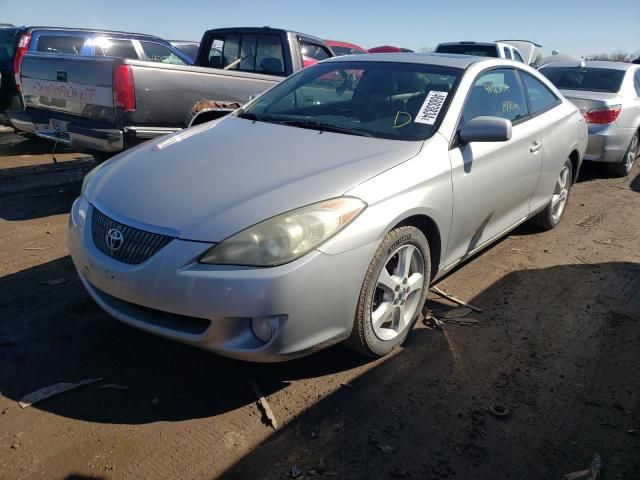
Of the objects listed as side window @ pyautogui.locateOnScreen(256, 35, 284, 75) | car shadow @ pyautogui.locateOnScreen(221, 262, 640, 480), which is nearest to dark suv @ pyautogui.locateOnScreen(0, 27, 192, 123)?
side window @ pyautogui.locateOnScreen(256, 35, 284, 75)

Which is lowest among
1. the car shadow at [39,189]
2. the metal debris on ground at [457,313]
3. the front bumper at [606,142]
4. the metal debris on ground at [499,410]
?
the car shadow at [39,189]

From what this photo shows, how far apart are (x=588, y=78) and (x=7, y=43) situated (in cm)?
888

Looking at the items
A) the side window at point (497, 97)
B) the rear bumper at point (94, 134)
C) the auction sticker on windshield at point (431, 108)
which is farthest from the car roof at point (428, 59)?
the rear bumper at point (94, 134)

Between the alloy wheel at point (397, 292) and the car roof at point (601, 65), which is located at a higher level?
the car roof at point (601, 65)

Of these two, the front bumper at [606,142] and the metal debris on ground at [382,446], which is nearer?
the metal debris on ground at [382,446]

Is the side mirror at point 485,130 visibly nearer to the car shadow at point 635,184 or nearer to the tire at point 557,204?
the tire at point 557,204

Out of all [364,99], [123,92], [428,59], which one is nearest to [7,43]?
[123,92]

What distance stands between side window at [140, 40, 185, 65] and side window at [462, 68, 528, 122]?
6.04 metres

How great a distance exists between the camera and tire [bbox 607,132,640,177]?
23.3ft

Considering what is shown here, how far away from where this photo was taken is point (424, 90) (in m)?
3.39

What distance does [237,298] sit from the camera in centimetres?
220

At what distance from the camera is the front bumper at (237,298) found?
2203 mm

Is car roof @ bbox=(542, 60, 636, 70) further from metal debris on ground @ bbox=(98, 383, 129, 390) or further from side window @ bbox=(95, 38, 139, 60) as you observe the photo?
metal debris on ground @ bbox=(98, 383, 129, 390)

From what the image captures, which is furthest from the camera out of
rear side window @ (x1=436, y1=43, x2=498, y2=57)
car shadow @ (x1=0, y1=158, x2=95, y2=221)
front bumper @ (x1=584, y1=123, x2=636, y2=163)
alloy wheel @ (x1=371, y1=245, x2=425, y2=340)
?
rear side window @ (x1=436, y1=43, x2=498, y2=57)
